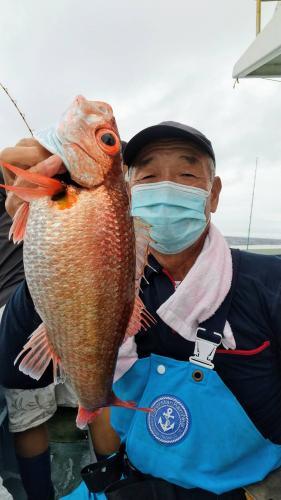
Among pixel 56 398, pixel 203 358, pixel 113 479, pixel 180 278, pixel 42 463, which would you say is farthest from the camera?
pixel 56 398

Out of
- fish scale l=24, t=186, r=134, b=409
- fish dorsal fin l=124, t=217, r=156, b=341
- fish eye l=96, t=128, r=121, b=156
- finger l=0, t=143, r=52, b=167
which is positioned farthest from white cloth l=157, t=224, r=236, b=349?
finger l=0, t=143, r=52, b=167

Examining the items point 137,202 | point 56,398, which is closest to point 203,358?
point 137,202

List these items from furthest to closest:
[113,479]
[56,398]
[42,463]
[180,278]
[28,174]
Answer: [56,398] → [42,463] → [180,278] → [113,479] → [28,174]

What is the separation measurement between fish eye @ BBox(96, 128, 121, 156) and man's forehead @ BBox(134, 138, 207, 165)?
2.56 ft

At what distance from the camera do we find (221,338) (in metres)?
2.06

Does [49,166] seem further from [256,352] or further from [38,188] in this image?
[256,352]

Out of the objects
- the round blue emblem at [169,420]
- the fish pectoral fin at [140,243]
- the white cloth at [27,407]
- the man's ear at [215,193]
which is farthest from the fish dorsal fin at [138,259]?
the white cloth at [27,407]

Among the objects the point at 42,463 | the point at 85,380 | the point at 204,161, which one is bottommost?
the point at 42,463

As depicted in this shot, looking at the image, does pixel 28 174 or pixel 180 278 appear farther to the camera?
pixel 180 278

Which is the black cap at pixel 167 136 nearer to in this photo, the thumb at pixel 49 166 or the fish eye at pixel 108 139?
the fish eye at pixel 108 139

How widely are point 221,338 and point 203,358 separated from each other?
0.45 ft

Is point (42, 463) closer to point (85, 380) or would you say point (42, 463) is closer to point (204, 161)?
point (85, 380)

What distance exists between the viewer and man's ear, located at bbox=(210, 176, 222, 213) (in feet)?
8.19

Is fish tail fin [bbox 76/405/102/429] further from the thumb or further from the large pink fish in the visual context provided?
the thumb
